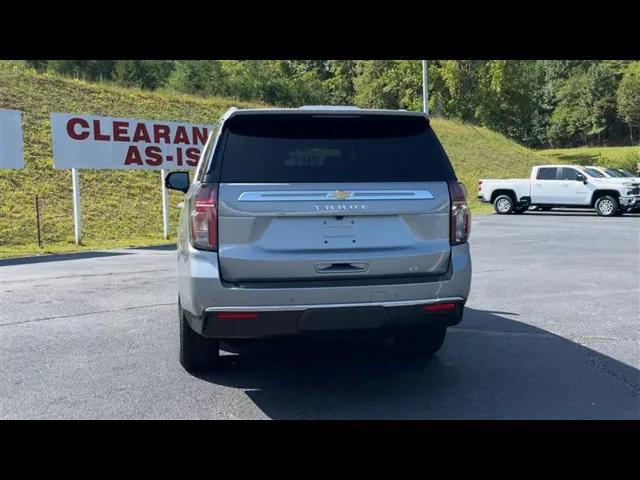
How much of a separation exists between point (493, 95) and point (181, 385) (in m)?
64.6

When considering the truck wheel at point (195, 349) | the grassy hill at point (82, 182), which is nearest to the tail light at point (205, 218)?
the truck wheel at point (195, 349)

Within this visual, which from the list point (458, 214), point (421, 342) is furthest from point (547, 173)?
point (458, 214)

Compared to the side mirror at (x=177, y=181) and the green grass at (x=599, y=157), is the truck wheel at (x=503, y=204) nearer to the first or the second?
the side mirror at (x=177, y=181)

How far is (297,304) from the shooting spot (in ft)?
12.7

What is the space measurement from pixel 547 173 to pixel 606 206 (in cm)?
240

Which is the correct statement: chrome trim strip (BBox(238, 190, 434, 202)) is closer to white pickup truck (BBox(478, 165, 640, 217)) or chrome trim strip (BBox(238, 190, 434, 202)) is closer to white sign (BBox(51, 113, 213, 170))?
white sign (BBox(51, 113, 213, 170))

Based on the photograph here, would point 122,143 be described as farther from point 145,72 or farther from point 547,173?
point 145,72

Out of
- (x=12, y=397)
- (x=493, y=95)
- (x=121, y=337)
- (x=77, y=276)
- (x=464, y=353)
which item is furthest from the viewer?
(x=493, y=95)

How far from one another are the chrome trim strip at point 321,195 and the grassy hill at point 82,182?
1161 cm

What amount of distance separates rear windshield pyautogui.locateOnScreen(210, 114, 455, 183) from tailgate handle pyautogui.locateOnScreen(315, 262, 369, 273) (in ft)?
1.88

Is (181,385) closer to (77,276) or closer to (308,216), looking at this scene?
(308,216)

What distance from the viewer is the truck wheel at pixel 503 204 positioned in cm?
2373
